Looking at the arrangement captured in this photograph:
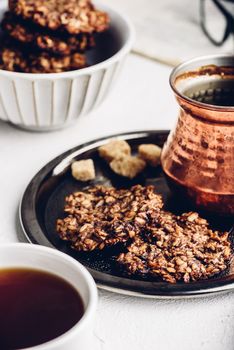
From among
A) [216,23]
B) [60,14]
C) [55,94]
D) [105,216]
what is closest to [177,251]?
[105,216]

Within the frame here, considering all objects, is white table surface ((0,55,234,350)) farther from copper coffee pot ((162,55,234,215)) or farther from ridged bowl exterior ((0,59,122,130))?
copper coffee pot ((162,55,234,215))

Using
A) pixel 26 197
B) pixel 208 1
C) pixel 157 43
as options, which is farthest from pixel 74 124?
pixel 208 1

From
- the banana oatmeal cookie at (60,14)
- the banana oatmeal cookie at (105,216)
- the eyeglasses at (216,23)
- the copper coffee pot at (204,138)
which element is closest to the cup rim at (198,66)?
the copper coffee pot at (204,138)

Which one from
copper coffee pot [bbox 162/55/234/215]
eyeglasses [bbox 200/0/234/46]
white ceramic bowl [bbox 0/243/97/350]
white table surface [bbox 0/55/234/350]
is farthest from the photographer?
eyeglasses [bbox 200/0/234/46]

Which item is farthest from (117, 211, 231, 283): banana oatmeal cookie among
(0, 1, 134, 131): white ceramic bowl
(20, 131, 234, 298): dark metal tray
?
(0, 1, 134, 131): white ceramic bowl

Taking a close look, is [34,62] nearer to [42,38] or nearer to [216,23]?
[42,38]
